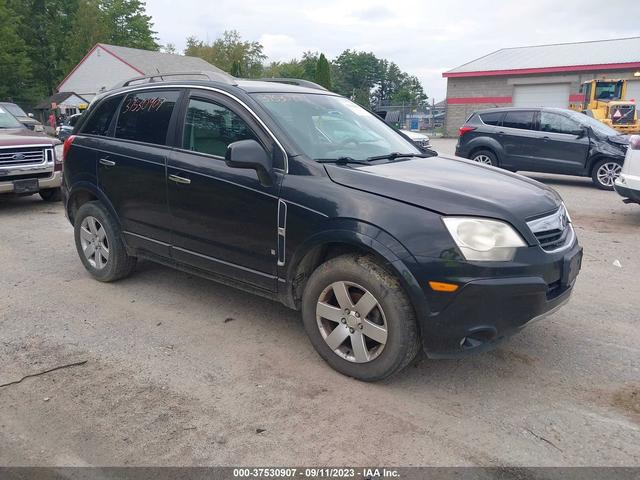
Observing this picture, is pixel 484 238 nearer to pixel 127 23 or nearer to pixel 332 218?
pixel 332 218

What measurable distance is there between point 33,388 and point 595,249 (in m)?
6.11

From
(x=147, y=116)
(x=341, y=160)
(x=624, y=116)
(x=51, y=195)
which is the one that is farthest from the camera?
(x=624, y=116)

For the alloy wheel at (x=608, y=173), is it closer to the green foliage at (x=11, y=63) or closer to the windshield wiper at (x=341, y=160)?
the windshield wiper at (x=341, y=160)

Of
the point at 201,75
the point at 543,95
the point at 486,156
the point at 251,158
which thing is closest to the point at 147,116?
the point at 201,75

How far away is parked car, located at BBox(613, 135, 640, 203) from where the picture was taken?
24.1 ft

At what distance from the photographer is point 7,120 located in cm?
951

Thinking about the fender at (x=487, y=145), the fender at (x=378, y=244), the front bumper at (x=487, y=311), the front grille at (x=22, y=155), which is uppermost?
the fender at (x=487, y=145)

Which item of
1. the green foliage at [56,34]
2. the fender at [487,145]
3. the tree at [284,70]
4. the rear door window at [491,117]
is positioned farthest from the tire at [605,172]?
the tree at [284,70]

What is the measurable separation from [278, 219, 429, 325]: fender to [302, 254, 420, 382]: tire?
0.31ft

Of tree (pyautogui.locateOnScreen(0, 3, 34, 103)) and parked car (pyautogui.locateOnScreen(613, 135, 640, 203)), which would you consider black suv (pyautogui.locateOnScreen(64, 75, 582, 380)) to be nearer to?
parked car (pyautogui.locateOnScreen(613, 135, 640, 203))

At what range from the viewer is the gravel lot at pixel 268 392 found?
2.73m

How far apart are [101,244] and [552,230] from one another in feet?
13.0

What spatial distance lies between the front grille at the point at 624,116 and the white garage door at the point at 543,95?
12.4 meters

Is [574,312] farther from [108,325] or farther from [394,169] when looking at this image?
[108,325]
